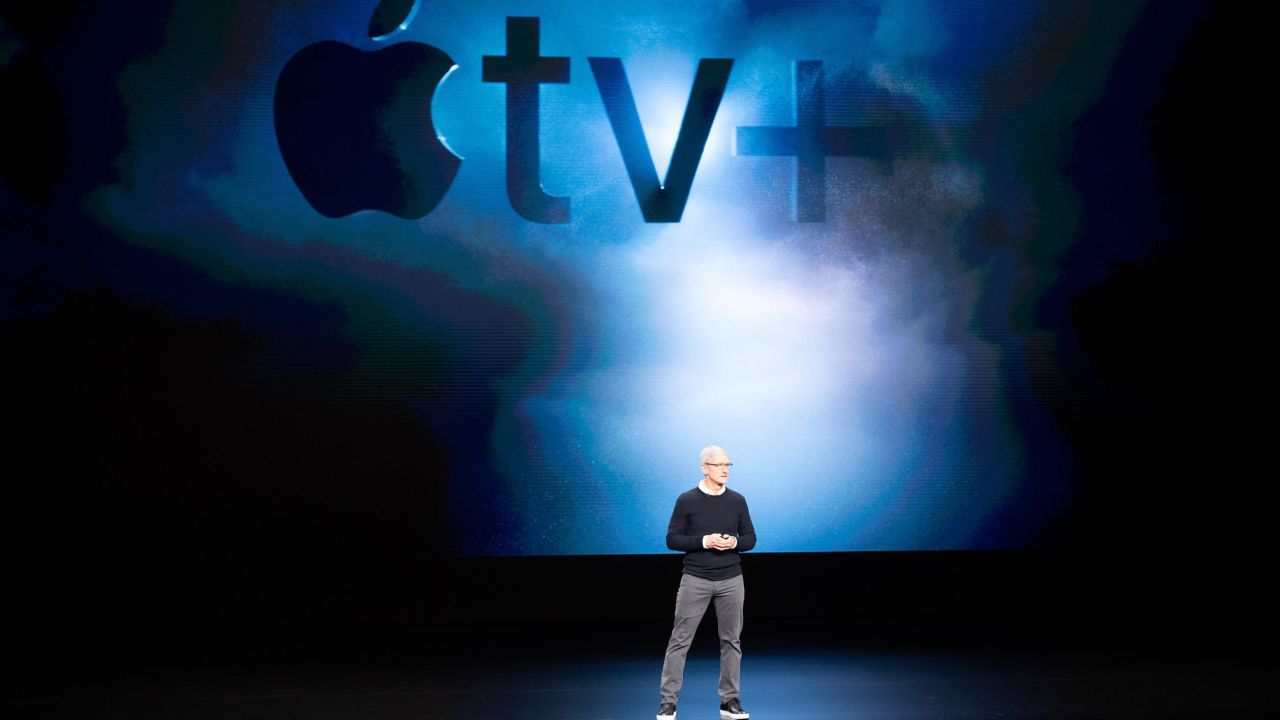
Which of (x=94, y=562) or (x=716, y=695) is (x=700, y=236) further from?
(x=94, y=562)

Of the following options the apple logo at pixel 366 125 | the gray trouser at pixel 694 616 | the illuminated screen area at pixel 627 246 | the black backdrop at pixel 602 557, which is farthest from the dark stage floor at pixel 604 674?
the apple logo at pixel 366 125

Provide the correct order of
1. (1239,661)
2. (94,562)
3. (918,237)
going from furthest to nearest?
1. (918,237)
2. (94,562)
3. (1239,661)

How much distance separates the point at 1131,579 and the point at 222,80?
7.45m

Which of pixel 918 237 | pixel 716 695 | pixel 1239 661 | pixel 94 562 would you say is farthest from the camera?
pixel 918 237

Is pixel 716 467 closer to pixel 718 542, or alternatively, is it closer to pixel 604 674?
pixel 718 542

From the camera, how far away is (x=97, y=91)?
→ 27.0 feet

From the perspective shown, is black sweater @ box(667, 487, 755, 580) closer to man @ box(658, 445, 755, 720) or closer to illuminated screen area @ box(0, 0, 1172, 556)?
man @ box(658, 445, 755, 720)

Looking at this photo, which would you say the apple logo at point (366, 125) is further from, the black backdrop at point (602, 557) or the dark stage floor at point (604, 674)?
the dark stage floor at point (604, 674)

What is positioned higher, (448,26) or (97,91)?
(448,26)

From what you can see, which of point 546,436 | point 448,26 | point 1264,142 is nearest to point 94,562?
point 546,436

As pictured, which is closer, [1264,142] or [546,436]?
[546,436]

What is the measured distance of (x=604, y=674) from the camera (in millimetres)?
6930

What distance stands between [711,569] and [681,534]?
0.21m

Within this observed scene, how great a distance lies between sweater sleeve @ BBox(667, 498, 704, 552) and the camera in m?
5.52
